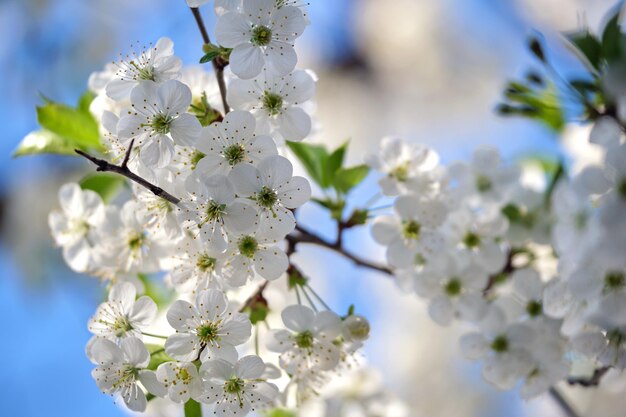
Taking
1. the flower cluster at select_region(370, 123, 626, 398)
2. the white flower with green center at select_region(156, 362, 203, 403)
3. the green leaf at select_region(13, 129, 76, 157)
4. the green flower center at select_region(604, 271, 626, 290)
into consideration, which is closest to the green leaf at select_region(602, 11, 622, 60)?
the flower cluster at select_region(370, 123, 626, 398)

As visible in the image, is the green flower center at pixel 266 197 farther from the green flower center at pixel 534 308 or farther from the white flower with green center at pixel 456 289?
the green flower center at pixel 534 308

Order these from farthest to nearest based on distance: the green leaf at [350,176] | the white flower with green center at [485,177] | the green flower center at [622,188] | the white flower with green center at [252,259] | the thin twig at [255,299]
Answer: the white flower with green center at [485,177] < the green leaf at [350,176] < the thin twig at [255,299] < the white flower with green center at [252,259] < the green flower center at [622,188]

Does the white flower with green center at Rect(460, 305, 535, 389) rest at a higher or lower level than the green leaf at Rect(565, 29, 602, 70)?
lower

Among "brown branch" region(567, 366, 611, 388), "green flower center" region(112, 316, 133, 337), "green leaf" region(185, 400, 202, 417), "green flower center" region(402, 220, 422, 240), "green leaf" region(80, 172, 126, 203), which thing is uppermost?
"green leaf" region(80, 172, 126, 203)

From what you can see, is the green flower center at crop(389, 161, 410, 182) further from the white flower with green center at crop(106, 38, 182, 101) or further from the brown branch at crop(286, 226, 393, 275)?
the white flower with green center at crop(106, 38, 182, 101)

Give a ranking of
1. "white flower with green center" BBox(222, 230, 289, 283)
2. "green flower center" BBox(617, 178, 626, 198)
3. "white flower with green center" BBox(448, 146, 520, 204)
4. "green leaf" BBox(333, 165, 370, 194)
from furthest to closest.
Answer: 1. "white flower with green center" BBox(448, 146, 520, 204)
2. "green leaf" BBox(333, 165, 370, 194)
3. "white flower with green center" BBox(222, 230, 289, 283)
4. "green flower center" BBox(617, 178, 626, 198)

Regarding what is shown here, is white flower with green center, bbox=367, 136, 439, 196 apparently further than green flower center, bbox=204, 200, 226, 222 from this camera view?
Yes

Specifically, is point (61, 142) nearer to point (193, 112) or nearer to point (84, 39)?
point (193, 112)

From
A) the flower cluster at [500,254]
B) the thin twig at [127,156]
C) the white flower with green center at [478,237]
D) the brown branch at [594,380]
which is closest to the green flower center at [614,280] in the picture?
the flower cluster at [500,254]
